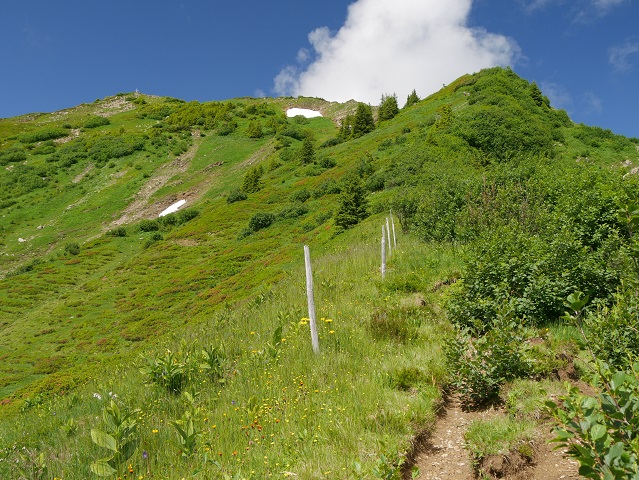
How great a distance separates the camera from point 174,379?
745cm

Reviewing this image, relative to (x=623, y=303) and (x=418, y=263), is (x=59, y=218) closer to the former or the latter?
(x=418, y=263)

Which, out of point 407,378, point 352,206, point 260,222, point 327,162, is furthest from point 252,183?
point 407,378

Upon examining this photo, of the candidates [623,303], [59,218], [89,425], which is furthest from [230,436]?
[59,218]

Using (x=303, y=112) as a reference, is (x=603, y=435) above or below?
below

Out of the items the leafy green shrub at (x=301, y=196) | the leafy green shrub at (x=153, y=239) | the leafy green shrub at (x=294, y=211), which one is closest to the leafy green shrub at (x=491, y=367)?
the leafy green shrub at (x=294, y=211)

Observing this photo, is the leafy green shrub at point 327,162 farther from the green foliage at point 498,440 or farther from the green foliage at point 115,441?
the green foliage at point 115,441

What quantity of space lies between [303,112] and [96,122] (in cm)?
4522

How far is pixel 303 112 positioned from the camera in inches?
4094

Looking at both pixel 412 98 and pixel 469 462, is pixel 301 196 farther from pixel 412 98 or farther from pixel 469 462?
pixel 412 98

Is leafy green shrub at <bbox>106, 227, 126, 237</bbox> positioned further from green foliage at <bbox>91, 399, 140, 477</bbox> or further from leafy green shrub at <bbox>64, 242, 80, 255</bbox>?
green foliage at <bbox>91, 399, 140, 477</bbox>

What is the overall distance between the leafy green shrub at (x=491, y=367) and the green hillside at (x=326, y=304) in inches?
1.3

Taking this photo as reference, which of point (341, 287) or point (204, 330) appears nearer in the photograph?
point (204, 330)

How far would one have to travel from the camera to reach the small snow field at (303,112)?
102m

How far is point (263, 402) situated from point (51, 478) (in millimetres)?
2663
